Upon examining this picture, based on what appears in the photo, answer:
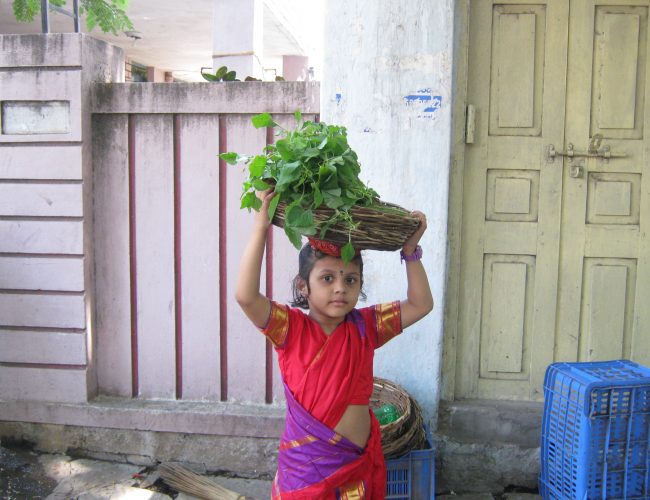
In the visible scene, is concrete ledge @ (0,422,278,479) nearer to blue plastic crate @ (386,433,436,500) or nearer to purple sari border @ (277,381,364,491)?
blue plastic crate @ (386,433,436,500)

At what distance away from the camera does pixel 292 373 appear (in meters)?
2.18

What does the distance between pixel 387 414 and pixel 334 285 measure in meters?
1.06

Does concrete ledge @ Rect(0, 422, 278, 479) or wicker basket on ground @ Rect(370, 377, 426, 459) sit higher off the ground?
wicker basket on ground @ Rect(370, 377, 426, 459)

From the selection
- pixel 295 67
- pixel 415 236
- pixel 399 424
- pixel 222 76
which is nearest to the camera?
pixel 415 236

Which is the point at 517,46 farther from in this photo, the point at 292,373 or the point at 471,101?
the point at 292,373

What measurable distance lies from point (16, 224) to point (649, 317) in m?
3.90

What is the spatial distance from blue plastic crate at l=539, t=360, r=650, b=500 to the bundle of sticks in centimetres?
173

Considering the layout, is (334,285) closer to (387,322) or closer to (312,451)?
(387,322)

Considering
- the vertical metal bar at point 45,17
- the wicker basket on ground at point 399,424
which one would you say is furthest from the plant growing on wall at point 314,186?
the vertical metal bar at point 45,17

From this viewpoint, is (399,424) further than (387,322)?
Yes

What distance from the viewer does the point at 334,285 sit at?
214cm

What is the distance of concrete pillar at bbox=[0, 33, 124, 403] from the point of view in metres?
3.65

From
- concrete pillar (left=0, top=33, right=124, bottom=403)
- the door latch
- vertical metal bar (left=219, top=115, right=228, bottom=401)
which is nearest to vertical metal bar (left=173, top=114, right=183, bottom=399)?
vertical metal bar (left=219, top=115, right=228, bottom=401)

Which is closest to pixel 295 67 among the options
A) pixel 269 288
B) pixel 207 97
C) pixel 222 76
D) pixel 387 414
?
pixel 222 76
